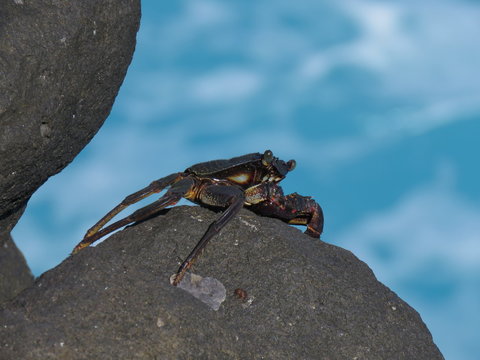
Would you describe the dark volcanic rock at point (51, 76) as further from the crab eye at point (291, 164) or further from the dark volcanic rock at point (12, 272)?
the dark volcanic rock at point (12, 272)

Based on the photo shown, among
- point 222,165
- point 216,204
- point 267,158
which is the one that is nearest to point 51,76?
point 216,204

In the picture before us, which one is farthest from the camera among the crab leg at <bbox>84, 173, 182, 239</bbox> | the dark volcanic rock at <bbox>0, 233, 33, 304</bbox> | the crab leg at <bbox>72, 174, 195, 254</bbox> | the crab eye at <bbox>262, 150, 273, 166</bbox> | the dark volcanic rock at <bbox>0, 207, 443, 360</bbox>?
the dark volcanic rock at <bbox>0, 233, 33, 304</bbox>

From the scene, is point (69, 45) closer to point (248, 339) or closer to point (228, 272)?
point (228, 272)

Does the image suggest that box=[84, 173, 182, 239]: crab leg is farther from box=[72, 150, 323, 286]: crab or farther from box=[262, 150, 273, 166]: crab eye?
box=[262, 150, 273, 166]: crab eye

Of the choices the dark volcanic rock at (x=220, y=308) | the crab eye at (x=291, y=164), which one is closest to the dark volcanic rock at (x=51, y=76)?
the dark volcanic rock at (x=220, y=308)

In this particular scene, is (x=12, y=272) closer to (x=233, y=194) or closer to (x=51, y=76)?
(x=233, y=194)

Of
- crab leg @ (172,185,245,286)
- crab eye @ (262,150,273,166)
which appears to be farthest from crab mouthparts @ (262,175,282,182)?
crab leg @ (172,185,245,286)

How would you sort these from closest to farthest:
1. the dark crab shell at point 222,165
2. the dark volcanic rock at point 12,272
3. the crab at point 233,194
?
1. the crab at point 233,194
2. the dark crab shell at point 222,165
3. the dark volcanic rock at point 12,272
